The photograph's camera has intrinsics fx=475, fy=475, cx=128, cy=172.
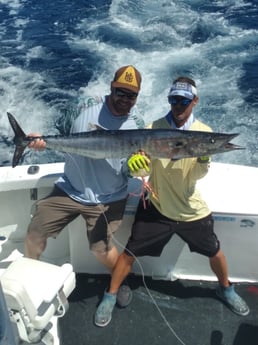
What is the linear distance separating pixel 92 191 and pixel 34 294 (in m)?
0.89

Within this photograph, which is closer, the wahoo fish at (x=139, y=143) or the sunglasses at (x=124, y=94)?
the wahoo fish at (x=139, y=143)

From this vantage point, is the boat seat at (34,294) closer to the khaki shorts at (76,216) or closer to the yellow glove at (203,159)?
the khaki shorts at (76,216)

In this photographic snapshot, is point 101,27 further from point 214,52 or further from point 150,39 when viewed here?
point 214,52

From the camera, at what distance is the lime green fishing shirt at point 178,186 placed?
288cm

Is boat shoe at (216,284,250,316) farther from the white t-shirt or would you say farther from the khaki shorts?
the white t-shirt

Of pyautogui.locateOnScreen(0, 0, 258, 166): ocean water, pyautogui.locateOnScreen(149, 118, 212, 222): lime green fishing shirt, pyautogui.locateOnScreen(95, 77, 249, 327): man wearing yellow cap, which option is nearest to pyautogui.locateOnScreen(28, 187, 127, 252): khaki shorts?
pyautogui.locateOnScreen(95, 77, 249, 327): man wearing yellow cap

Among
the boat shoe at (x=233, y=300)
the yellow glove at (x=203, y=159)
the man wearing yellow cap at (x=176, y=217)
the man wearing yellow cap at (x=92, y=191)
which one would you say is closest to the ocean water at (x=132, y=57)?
the boat shoe at (x=233, y=300)

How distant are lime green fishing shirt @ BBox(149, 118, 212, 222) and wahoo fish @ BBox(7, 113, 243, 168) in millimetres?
184

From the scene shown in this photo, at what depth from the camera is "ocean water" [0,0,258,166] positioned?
24.1 ft

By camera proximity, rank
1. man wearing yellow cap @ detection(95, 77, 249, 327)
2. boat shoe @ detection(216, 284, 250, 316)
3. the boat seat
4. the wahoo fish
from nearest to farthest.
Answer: the boat seat, the wahoo fish, man wearing yellow cap @ detection(95, 77, 249, 327), boat shoe @ detection(216, 284, 250, 316)

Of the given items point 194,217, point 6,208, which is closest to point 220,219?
point 194,217

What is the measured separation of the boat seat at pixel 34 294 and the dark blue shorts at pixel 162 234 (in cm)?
66

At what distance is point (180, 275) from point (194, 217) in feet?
2.11

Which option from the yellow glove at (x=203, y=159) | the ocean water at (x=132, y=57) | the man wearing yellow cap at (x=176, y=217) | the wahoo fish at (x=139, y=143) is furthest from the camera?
the ocean water at (x=132, y=57)
